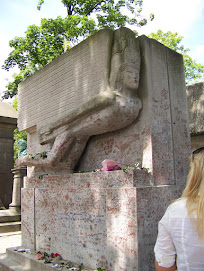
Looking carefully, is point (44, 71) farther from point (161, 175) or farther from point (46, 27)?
point (46, 27)

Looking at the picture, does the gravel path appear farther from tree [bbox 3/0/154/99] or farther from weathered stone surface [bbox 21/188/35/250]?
tree [bbox 3/0/154/99]

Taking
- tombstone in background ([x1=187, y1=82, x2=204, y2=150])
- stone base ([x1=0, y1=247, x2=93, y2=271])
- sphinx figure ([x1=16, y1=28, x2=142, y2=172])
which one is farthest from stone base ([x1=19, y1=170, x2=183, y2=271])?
tombstone in background ([x1=187, y1=82, x2=204, y2=150])

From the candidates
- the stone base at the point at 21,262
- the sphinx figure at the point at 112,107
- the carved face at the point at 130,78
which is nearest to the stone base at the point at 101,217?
the stone base at the point at 21,262

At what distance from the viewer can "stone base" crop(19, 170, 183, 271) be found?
125 inches

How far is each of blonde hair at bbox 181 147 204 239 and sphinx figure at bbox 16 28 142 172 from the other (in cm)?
222

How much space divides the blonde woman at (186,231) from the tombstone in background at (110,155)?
1.58 m

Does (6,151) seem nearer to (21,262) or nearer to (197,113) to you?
(21,262)

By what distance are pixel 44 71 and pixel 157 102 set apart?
2448 mm

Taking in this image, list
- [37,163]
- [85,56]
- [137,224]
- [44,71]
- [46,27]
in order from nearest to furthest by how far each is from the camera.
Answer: [137,224], [85,56], [37,163], [44,71], [46,27]

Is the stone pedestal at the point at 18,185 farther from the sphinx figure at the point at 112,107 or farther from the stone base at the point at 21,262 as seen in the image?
the sphinx figure at the point at 112,107

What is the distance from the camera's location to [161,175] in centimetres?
362

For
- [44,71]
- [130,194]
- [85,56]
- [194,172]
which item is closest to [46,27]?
[44,71]

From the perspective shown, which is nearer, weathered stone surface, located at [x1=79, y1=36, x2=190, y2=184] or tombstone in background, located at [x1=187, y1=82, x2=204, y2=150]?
weathered stone surface, located at [x1=79, y1=36, x2=190, y2=184]

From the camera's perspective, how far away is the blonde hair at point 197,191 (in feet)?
4.65
